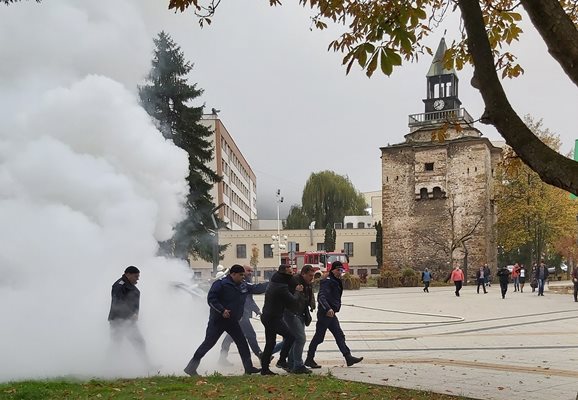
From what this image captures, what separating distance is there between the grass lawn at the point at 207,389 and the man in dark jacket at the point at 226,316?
79 centimetres

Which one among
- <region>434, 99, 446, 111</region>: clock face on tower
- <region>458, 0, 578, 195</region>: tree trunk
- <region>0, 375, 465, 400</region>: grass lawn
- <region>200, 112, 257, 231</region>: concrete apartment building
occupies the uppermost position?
<region>434, 99, 446, 111</region>: clock face on tower

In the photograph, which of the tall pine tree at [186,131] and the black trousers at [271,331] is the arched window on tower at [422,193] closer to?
the tall pine tree at [186,131]

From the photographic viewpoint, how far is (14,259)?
11.5 meters

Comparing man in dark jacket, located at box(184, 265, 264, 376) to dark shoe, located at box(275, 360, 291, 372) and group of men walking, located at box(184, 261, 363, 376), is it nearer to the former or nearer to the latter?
group of men walking, located at box(184, 261, 363, 376)

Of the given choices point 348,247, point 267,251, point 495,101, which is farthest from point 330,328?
point 348,247

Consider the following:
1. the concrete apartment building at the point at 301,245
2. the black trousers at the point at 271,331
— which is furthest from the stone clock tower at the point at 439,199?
the black trousers at the point at 271,331

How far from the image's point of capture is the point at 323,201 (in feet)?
284

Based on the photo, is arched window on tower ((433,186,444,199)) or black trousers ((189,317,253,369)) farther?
arched window on tower ((433,186,444,199))

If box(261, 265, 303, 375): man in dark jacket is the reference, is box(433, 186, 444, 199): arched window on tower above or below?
above

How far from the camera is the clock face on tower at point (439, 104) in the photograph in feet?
203

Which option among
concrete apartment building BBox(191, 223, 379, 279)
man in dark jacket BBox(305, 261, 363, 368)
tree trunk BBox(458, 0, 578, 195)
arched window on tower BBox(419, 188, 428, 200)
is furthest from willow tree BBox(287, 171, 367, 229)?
tree trunk BBox(458, 0, 578, 195)

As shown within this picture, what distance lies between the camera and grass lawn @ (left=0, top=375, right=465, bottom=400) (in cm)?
761

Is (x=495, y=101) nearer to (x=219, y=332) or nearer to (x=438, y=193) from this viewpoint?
(x=219, y=332)

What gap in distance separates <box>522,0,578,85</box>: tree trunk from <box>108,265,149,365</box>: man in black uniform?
23.7ft
